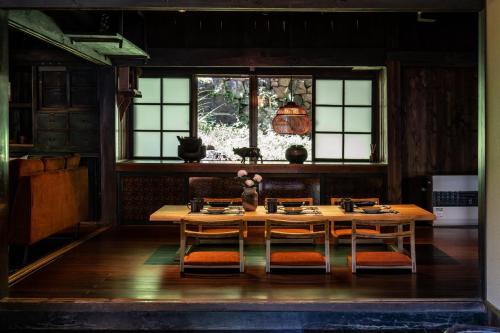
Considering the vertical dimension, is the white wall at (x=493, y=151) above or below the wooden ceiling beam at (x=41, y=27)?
below

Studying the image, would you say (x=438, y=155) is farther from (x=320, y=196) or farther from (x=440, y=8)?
(x=440, y=8)

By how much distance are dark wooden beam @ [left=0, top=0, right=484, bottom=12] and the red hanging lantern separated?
10.7ft

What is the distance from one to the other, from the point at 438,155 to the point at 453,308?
4718mm

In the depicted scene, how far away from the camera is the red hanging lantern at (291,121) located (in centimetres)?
805

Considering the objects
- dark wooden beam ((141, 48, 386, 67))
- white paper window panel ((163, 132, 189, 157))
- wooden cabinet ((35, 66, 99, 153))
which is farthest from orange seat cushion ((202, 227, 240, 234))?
dark wooden beam ((141, 48, 386, 67))

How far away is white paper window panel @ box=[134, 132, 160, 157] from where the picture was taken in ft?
32.0

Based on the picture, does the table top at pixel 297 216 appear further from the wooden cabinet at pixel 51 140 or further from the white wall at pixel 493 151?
the wooden cabinet at pixel 51 140

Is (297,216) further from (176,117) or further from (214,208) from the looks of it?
(176,117)

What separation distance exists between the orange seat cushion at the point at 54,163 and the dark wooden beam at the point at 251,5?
9.46ft

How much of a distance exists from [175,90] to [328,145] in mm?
2660

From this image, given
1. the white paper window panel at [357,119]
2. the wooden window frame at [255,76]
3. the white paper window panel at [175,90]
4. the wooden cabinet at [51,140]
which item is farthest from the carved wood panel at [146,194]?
the white paper window panel at [357,119]

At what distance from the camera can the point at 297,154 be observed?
353 inches

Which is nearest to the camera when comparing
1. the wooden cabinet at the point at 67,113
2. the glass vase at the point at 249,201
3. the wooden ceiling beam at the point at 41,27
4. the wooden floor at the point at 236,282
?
the wooden floor at the point at 236,282

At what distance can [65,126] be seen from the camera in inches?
365
